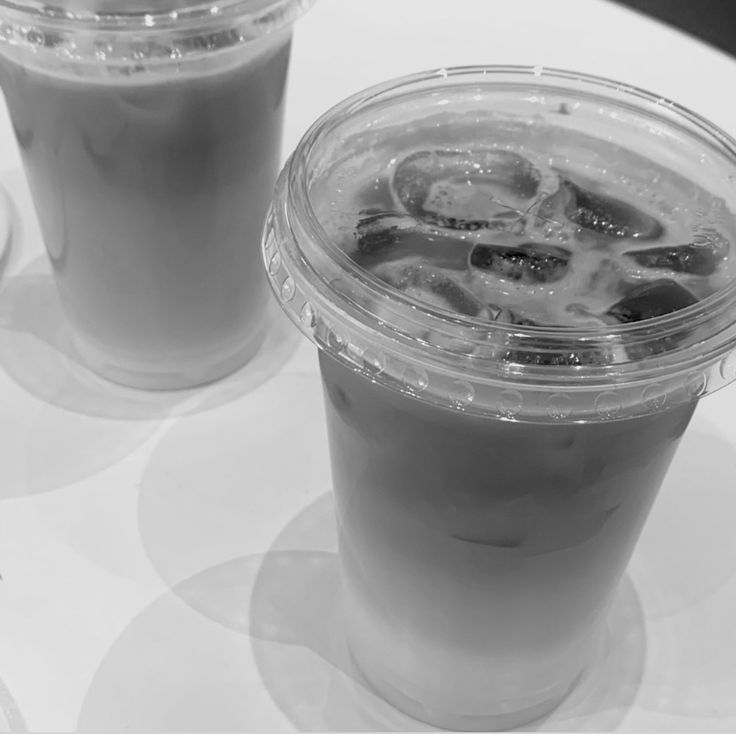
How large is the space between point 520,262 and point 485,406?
0.12 m

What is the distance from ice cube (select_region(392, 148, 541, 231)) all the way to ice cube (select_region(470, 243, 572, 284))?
0.14 ft

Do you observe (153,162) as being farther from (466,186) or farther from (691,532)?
(691,532)

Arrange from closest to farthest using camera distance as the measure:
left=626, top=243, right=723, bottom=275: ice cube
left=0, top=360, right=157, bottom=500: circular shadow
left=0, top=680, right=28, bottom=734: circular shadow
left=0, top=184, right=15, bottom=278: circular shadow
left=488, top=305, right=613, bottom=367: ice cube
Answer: left=488, top=305, right=613, bottom=367: ice cube
left=626, top=243, right=723, bottom=275: ice cube
left=0, top=680, right=28, bottom=734: circular shadow
left=0, top=360, right=157, bottom=500: circular shadow
left=0, top=184, right=15, bottom=278: circular shadow

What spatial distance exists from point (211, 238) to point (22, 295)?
1.16 ft

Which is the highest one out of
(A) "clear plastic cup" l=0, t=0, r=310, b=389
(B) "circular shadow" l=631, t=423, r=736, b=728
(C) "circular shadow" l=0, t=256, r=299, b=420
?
(A) "clear plastic cup" l=0, t=0, r=310, b=389

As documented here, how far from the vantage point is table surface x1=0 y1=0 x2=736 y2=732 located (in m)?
0.87

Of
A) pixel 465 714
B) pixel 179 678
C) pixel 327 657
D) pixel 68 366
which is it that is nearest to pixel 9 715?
pixel 179 678

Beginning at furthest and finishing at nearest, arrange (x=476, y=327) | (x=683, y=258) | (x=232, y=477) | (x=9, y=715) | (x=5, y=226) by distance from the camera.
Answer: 1. (x=5, y=226)
2. (x=232, y=477)
3. (x=9, y=715)
4. (x=683, y=258)
5. (x=476, y=327)

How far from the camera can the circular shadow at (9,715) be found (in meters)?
0.83

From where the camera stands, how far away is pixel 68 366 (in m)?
1.23

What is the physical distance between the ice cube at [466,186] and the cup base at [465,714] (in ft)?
1.43

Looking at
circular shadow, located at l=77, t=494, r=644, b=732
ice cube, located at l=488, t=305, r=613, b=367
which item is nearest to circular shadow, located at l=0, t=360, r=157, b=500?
circular shadow, located at l=77, t=494, r=644, b=732

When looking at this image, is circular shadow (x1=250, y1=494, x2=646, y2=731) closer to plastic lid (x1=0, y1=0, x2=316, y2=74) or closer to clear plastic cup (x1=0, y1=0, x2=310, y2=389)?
clear plastic cup (x1=0, y1=0, x2=310, y2=389)

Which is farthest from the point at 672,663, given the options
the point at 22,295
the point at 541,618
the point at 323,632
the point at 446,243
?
the point at 22,295
